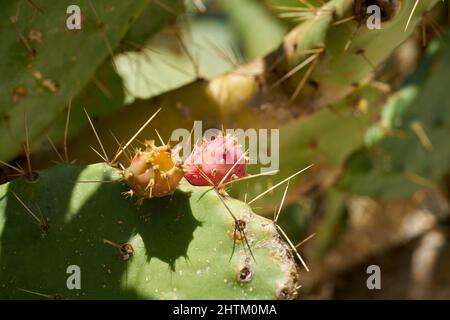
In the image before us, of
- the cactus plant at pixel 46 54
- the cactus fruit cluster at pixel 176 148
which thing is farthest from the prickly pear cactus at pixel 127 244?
the cactus plant at pixel 46 54

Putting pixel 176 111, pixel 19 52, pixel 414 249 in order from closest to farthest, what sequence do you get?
pixel 19 52 → pixel 176 111 → pixel 414 249

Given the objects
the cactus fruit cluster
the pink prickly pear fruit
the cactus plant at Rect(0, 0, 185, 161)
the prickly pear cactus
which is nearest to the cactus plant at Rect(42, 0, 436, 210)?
the cactus fruit cluster

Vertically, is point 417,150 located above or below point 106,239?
above

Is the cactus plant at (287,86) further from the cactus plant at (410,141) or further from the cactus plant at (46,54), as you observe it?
the cactus plant at (410,141)

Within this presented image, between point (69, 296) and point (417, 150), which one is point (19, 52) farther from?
point (417, 150)

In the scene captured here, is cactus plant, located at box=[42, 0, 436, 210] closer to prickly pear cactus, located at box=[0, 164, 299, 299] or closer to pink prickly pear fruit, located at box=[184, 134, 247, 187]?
pink prickly pear fruit, located at box=[184, 134, 247, 187]

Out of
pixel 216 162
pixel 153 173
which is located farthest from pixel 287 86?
pixel 153 173

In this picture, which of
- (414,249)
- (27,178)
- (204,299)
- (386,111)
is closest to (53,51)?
(27,178)
